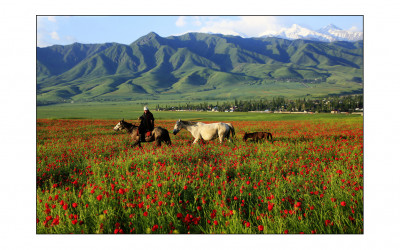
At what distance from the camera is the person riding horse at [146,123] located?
35.2 ft

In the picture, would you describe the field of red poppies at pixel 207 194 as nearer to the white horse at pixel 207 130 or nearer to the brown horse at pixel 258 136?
the brown horse at pixel 258 136

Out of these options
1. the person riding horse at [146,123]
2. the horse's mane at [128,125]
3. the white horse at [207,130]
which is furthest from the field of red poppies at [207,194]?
the horse's mane at [128,125]

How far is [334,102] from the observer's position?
14664 mm

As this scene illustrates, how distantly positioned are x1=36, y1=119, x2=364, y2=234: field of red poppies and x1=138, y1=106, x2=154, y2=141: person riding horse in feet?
7.23

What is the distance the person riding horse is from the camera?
35.2ft

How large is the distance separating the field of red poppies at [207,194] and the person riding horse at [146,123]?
2.20 m

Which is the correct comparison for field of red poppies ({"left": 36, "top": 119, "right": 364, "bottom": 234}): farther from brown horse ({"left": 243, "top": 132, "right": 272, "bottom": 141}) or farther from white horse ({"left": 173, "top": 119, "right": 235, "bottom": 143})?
white horse ({"left": 173, "top": 119, "right": 235, "bottom": 143})

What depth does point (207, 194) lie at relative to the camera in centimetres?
516

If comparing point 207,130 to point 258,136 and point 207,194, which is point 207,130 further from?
point 207,194
